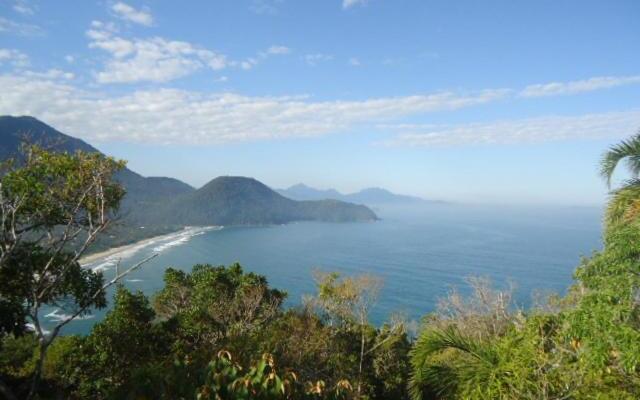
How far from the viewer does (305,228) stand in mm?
125500

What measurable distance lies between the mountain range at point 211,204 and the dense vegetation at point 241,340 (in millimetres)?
97256

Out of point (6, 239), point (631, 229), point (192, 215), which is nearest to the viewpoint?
point (631, 229)

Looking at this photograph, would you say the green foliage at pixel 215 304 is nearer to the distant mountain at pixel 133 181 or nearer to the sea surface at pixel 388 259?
the sea surface at pixel 388 259

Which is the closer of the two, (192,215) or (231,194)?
(192,215)

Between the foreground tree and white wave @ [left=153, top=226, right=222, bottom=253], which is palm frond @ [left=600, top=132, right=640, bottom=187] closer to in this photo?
the foreground tree

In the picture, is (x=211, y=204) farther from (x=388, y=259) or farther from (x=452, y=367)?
(x=452, y=367)

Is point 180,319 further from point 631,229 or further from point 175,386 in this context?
point 631,229

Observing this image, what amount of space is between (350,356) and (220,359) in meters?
12.8

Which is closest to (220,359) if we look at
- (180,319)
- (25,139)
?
(25,139)

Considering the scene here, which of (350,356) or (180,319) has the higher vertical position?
(180,319)

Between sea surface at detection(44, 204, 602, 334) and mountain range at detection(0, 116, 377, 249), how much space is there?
22834mm

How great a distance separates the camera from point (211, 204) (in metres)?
145

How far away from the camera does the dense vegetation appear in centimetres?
341

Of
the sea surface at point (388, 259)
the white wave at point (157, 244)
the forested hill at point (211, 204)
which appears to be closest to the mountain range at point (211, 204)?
the forested hill at point (211, 204)
